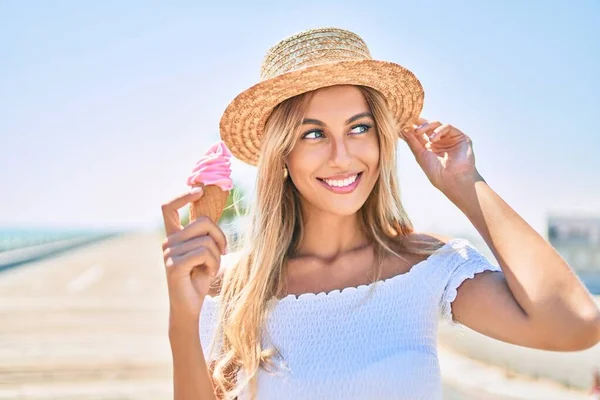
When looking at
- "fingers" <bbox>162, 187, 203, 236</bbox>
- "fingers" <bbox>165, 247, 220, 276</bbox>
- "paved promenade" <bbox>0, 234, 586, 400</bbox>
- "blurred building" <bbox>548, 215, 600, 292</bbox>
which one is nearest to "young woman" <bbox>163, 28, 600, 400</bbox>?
"fingers" <bbox>162, 187, 203, 236</bbox>

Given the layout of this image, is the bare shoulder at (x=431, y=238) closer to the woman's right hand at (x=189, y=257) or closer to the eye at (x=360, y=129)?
the eye at (x=360, y=129)

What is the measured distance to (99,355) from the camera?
34.6ft

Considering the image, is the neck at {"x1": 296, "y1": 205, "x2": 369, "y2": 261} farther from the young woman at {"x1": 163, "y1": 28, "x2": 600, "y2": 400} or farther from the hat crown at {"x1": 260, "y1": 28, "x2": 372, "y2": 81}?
the hat crown at {"x1": 260, "y1": 28, "x2": 372, "y2": 81}

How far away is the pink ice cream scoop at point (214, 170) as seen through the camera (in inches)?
96.7

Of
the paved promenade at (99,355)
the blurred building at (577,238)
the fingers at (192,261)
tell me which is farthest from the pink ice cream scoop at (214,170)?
the blurred building at (577,238)

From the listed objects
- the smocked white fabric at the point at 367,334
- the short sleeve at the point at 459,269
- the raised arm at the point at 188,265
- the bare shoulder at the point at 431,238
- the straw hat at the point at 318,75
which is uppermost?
the straw hat at the point at 318,75

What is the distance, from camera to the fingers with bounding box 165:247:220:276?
2.16 m

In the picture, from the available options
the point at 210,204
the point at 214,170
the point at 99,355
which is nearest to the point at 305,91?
the point at 214,170

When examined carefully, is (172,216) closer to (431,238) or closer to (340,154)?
(340,154)

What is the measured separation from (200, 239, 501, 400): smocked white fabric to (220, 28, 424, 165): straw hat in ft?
2.25

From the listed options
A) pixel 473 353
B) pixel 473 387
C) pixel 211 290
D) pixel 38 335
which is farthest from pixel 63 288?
pixel 211 290

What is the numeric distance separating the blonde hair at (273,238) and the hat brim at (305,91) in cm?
6

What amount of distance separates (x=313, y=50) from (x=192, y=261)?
1.26m

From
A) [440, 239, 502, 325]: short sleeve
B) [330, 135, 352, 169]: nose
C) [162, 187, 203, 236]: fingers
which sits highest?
[330, 135, 352, 169]: nose
